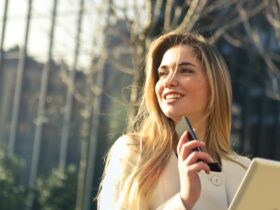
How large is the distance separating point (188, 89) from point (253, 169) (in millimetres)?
621

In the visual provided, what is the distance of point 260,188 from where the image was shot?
70.1 inches

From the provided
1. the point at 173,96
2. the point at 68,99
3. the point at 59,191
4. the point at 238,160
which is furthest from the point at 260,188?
the point at 68,99

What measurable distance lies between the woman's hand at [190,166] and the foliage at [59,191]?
9.31 m

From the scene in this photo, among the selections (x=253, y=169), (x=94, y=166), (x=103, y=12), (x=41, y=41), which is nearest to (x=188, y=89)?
(x=253, y=169)

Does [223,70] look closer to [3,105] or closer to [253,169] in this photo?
[253,169]

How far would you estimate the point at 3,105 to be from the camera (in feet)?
48.9

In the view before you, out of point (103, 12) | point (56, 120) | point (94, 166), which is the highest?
point (103, 12)

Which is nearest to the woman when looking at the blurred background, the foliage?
the blurred background

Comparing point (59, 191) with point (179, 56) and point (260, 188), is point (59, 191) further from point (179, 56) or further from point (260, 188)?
point (260, 188)

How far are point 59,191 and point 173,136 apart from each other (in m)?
9.11

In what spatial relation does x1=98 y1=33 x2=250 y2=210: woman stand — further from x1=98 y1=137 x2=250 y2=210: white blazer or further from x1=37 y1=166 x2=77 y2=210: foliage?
x1=37 y1=166 x2=77 y2=210: foliage

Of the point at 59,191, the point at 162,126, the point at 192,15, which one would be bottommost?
the point at 59,191

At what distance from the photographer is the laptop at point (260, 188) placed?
1.74m

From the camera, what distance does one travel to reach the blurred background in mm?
11289
